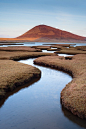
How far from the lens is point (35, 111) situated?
876 cm

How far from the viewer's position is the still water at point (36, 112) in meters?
7.47

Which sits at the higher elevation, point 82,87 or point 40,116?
point 82,87

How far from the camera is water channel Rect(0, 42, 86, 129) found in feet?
24.5


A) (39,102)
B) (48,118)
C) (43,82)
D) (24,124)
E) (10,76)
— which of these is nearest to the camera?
(24,124)

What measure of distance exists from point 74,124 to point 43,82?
24.4 feet

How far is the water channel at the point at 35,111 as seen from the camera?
747 centimetres

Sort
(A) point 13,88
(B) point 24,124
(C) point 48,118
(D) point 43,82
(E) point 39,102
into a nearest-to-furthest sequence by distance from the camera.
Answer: (B) point 24,124, (C) point 48,118, (E) point 39,102, (A) point 13,88, (D) point 43,82

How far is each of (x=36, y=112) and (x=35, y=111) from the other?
0.42 ft

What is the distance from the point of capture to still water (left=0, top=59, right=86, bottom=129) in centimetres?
747

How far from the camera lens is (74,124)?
24.9ft

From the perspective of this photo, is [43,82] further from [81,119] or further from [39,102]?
[81,119]

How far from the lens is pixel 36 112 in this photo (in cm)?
865

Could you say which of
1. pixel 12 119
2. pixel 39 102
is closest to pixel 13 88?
pixel 39 102

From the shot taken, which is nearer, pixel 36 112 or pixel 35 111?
pixel 36 112
